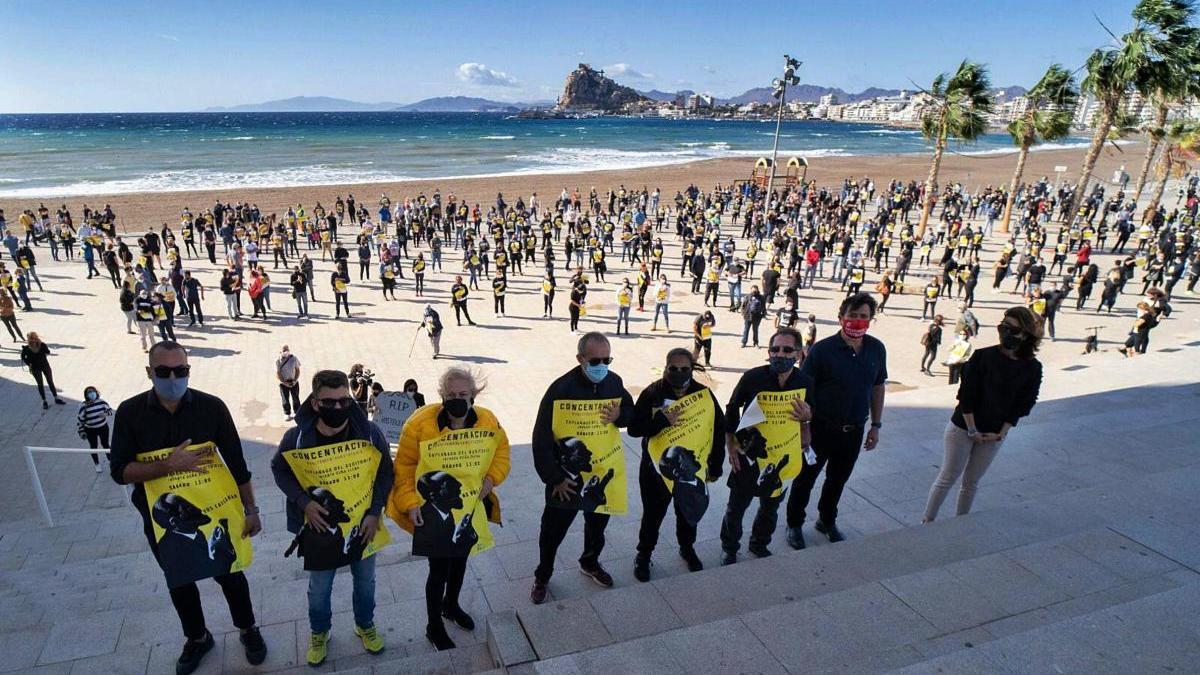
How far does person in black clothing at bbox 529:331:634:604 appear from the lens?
3826 mm

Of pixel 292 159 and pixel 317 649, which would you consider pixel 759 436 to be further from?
pixel 292 159

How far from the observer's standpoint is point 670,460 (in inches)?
160

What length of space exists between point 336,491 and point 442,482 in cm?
57

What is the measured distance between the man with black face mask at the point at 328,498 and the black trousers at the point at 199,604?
0.43 metres

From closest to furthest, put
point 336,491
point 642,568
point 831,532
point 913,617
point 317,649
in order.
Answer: point 913,617 → point 336,491 → point 317,649 → point 642,568 → point 831,532

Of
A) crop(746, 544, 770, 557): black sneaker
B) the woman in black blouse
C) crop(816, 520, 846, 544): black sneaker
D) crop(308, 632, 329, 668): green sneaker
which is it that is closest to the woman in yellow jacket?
crop(308, 632, 329, 668): green sneaker

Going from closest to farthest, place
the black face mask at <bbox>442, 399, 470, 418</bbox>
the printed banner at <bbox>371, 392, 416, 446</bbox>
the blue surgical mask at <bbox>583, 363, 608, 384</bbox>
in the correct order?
the black face mask at <bbox>442, 399, 470, 418</bbox> < the blue surgical mask at <bbox>583, 363, 608, 384</bbox> < the printed banner at <bbox>371, 392, 416, 446</bbox>

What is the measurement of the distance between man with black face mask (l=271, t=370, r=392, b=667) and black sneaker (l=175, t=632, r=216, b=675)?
62cm

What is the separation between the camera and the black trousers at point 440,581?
374 centimetres

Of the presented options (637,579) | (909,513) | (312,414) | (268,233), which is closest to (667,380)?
(637,579)

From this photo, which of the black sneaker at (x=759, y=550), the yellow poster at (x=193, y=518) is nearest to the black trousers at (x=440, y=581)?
the yellow poster at (x=193, y=518)

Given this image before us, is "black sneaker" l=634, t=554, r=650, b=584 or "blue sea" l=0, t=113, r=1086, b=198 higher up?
"blue sea" l=0, t=113, r=1086, b=198

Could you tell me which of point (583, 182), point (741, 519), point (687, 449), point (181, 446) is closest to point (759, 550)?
point (741, 519)

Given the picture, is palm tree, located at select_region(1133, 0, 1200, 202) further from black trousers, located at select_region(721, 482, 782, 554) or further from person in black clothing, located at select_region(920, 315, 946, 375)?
black trousers, located at select_region(721, 482, 782, 554)
